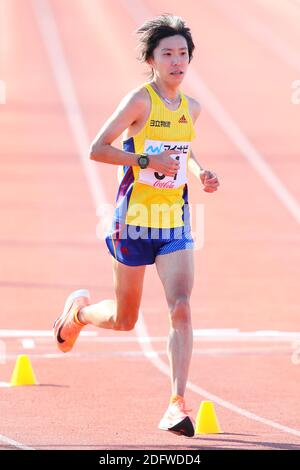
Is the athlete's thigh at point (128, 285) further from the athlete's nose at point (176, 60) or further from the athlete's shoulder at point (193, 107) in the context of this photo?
the athlete's nose at point (176, 60)

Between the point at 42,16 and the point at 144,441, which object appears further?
the point at 42,16

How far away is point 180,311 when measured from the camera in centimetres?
748

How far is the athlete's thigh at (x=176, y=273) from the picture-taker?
7516 mm

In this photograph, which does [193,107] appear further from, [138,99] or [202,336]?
[202,336]

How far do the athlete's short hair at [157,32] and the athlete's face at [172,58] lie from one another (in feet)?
0.15

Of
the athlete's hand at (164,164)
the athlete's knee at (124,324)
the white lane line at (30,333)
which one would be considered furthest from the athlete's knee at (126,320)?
the white lane line at (30,333)

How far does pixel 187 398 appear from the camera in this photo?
950cm

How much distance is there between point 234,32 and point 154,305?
2028 centimetres

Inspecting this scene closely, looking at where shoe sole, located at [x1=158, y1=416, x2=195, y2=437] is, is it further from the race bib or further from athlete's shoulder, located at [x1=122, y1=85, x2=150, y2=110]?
athlete's shoulder, located at [x1=122, y1=85, x2=150, y2=110]

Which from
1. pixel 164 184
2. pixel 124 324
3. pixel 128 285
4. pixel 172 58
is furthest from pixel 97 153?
pixel 124 324

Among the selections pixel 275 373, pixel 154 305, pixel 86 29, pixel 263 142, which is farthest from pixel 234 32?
pixel 275 373

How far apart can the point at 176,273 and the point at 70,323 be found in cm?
172
